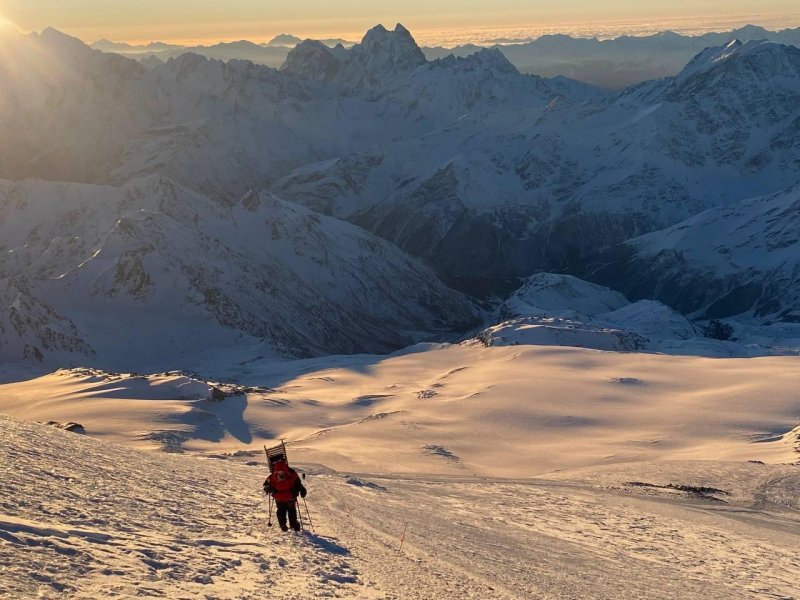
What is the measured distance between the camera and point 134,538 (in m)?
20.6

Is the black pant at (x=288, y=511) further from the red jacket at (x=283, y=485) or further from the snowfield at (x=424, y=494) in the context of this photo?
the snowfield at (x=424, y=494)

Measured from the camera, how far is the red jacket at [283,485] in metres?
24.5

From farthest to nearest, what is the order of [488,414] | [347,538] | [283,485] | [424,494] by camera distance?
1. [488,414]
2. [424,494]
3. [347,538]
4. [283,485]

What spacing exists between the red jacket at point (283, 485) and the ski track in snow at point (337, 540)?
3.02ft

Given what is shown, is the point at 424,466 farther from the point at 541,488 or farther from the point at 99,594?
the point at 99,594

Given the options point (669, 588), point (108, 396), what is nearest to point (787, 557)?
point (669, 588)

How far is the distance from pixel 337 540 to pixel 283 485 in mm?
1892

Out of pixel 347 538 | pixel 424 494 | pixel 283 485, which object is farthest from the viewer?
pixel 424 494

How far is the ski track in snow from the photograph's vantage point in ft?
60.8

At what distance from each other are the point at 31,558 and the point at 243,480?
17087 millimetres

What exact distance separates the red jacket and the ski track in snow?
920mm

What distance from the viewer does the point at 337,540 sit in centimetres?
2434

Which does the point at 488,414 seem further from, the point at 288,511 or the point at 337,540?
the point at 337,540

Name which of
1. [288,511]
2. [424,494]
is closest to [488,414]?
[424,494]
